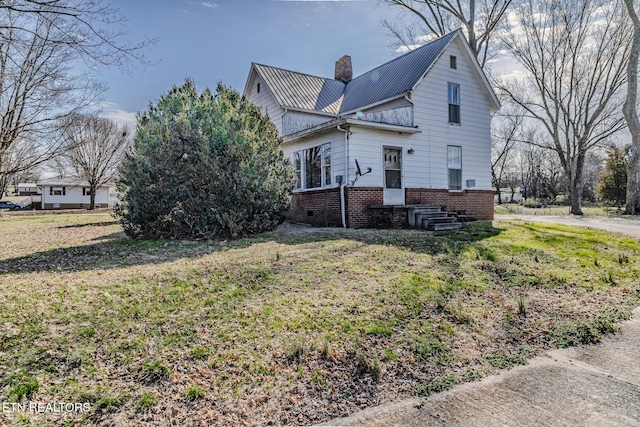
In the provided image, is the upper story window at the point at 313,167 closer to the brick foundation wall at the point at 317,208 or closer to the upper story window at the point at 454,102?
the brick foundation wall at the point at 317,208

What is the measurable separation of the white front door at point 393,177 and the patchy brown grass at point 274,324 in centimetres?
489

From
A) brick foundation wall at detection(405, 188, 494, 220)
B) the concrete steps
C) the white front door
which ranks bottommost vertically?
the concrete steps

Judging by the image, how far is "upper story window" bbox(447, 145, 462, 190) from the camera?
13125mm

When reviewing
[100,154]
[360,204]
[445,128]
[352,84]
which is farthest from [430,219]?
[100,154]

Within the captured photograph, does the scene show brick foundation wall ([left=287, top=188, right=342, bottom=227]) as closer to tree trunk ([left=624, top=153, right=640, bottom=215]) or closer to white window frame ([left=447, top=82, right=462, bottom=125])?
white window frame ([left=447, top=82, right=462, bottom=125])

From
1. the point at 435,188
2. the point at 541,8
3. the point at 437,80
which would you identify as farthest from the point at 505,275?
the point at 541,8

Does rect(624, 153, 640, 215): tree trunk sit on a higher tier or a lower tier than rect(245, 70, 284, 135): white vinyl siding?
lower

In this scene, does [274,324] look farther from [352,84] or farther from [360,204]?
[352,84]

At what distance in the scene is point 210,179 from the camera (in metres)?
8.21

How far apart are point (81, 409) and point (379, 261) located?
443cm

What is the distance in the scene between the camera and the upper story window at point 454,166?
13125 millimetres

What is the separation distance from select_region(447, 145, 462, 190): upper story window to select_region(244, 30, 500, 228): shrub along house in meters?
0.04
